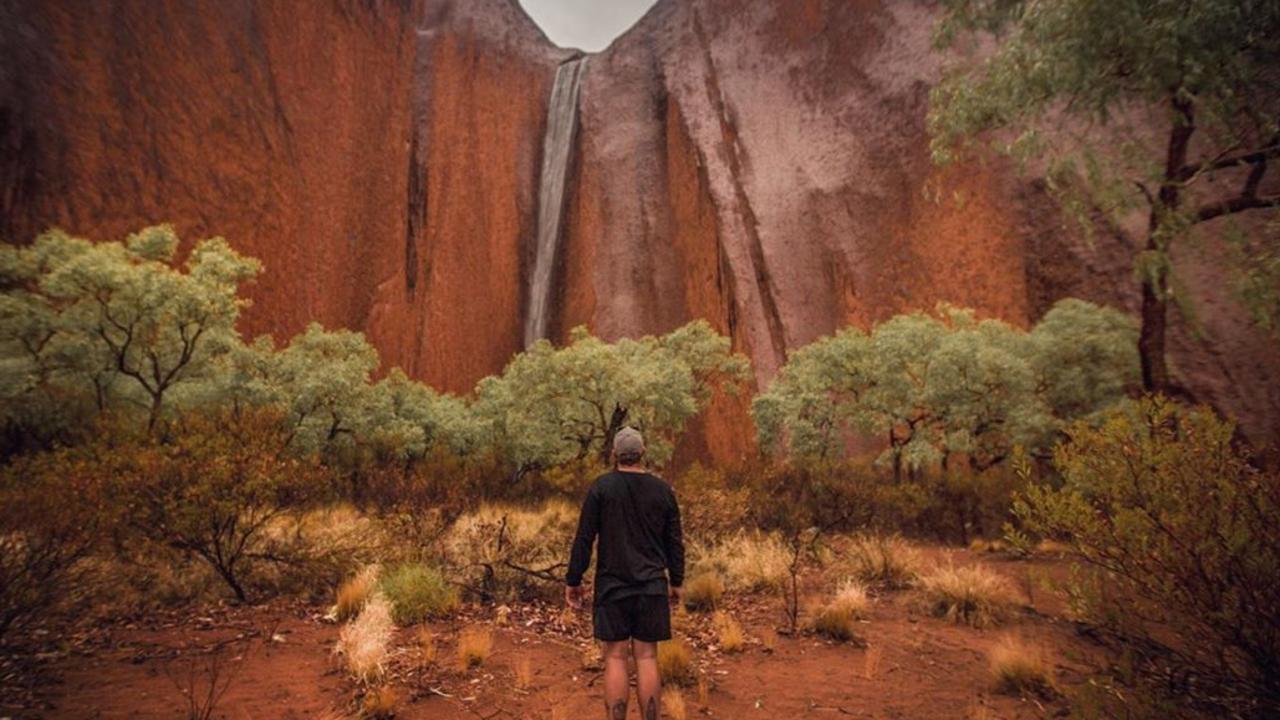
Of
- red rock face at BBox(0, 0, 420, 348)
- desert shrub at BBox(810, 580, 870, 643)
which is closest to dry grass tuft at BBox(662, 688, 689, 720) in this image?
desert shrub at BBox(810, 580, 870, 643)

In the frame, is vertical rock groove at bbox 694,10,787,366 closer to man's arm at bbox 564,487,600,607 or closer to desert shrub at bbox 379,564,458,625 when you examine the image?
desert shrub at bbox 379,564,458,625

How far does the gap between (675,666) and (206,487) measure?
600cm

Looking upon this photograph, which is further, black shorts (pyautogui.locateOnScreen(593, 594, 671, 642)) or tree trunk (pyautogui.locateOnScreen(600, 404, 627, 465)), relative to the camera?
tree trunk (pyautogui.locateOnScreen(600, 404, 627, 465))

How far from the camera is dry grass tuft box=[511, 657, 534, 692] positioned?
18.1 ft

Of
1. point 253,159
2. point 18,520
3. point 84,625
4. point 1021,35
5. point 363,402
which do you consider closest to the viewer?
point 18,520

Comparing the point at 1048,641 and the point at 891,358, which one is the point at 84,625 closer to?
the point at 1048,641

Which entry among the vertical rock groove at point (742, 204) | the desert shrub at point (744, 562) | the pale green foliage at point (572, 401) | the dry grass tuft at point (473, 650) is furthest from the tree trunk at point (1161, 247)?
the vertical rock groove at point (742, 204)

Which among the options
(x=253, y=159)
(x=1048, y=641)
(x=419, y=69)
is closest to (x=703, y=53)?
(x=419, y=69)

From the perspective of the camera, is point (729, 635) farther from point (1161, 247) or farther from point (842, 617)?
point (1161, 247)

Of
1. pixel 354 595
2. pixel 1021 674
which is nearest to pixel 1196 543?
pixel 1021 674

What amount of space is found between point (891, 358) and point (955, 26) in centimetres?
1222

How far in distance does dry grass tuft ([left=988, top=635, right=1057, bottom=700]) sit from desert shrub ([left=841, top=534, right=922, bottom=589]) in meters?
3.86

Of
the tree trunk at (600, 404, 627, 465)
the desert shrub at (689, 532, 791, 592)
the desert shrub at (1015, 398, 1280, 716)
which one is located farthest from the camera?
the tree trunk at (600, 404, 627, 465)

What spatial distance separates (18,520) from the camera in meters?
5.70
